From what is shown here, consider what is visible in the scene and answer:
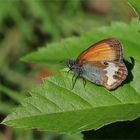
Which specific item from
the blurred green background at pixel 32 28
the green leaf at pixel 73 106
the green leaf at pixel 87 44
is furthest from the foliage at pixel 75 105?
the blurred green background at pixel 32 28

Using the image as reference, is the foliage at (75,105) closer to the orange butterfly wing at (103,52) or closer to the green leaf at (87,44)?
the orange butterfly wing at (103,52)

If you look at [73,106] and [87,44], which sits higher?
[87,44]

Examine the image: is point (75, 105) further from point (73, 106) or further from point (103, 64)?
point (103, 64)

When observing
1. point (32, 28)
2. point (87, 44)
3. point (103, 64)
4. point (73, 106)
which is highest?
point (32, 28)

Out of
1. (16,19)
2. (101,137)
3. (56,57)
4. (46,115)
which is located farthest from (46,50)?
(16,19)

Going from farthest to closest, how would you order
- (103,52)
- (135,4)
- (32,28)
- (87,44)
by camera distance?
1. (32,28)
2. (87,44)
3. (103,52)
4. (135,4)

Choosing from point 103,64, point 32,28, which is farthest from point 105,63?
point 32,28

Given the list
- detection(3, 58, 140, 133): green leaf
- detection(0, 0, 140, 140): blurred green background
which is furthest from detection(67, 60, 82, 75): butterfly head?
detection(0, 0, 140, 140): blurred green background

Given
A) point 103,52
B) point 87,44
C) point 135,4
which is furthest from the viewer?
point 87,44
